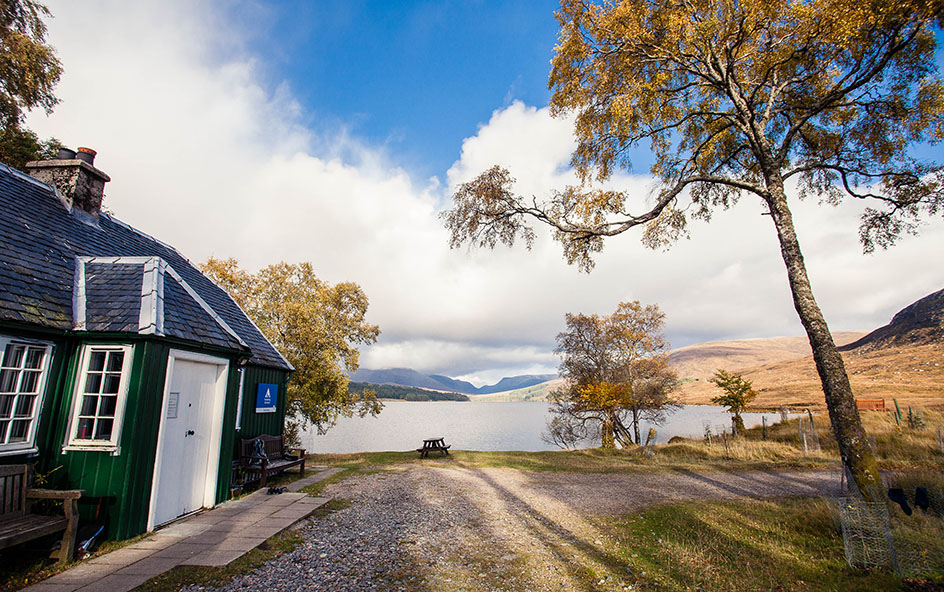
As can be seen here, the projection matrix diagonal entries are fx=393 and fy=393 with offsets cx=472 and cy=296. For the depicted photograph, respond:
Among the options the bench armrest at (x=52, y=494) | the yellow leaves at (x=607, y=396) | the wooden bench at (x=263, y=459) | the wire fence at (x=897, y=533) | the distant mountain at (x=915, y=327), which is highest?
the distant mountain at (x=915, y=327)

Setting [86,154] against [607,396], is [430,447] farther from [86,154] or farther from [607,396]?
[86,154]

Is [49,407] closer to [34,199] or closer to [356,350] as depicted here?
[34,199]

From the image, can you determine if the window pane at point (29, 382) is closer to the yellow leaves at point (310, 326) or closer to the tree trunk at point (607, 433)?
the yellow leaves at point (310, 326)

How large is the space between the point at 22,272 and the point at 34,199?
3.13 meters

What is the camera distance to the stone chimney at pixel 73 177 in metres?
9.12

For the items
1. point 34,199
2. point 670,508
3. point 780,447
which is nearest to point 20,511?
point 34,199

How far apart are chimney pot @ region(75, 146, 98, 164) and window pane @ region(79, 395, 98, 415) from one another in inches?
275

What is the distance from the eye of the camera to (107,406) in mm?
6117

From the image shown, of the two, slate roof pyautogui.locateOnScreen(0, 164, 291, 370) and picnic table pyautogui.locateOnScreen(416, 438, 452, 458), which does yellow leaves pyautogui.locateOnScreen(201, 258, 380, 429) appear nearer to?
picnic table pyautogui.locateOnScreen(416, 438, 452, 458)

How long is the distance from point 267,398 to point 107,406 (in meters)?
5.96

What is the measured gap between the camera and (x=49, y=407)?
5.94 meters

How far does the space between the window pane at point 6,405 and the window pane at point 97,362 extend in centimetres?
89

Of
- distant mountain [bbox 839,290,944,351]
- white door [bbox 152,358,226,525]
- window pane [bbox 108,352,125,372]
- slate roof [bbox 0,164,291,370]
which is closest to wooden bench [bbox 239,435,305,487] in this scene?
white door [bbox 152,358,226,525]

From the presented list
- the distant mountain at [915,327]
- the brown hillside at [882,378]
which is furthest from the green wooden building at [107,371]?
the distant mountain at [915,327]
